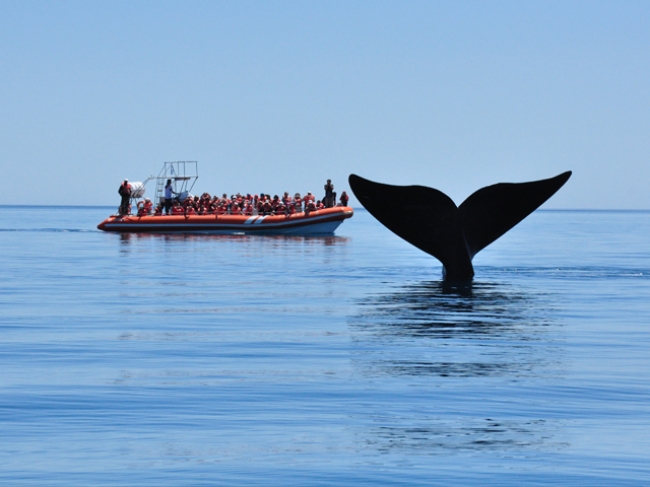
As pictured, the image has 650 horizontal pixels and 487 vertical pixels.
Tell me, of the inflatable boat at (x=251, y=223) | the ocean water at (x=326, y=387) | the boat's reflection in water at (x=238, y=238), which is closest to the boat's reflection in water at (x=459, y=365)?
the ocean water at (x=326, y=387)

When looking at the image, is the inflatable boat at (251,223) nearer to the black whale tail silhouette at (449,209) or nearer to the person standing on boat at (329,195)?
the person standing on boat at (329,195)

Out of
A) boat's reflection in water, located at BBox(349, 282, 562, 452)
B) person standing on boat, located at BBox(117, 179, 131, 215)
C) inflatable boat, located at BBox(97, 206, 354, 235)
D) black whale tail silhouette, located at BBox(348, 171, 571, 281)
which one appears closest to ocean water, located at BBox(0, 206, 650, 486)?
boat's reflection in water, located at BBox(349, 282, 562, 452)

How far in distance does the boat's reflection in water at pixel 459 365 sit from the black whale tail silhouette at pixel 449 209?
3.48ft

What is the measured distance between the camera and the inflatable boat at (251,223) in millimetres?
50219

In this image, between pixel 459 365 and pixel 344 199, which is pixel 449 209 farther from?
pixel 344 199

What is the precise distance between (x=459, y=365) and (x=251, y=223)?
41182 millimetres

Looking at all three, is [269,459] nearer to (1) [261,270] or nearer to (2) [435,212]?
(2) [435,212]

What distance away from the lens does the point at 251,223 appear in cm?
5078

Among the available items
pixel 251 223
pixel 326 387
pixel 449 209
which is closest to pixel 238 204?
pixel 251 223

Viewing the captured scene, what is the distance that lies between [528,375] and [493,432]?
2.43m

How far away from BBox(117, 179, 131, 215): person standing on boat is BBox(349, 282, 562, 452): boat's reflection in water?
38.0m

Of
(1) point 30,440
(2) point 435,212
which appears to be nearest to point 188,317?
(2) point 435,212

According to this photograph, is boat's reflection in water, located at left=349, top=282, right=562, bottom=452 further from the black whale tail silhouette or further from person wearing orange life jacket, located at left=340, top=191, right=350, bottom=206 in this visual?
person wearing orange life jacket, located at left=340, top=191, right=350, bottom=206

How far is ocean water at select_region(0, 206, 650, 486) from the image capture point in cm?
624
